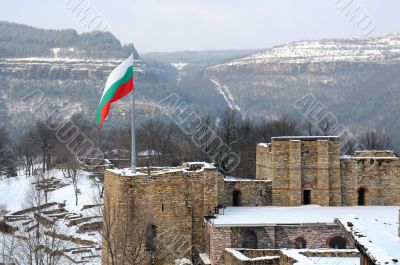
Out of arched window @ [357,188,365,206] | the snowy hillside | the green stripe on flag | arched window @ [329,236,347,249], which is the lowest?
the snowy hillside

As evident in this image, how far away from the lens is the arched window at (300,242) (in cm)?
3061

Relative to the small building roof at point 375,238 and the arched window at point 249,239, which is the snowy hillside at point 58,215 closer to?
the arched window at point 249,239

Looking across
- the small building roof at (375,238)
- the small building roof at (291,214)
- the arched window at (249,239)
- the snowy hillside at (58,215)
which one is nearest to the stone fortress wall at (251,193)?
the arched window at (249,239)

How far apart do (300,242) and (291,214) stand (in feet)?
7.23

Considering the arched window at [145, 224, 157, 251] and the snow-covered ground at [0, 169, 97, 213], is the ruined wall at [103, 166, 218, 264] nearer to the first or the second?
the arched window at [145, 224, 157, 251]

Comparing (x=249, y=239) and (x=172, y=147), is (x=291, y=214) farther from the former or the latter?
(x=172, y=147)

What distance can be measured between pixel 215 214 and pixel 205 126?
44.0 meters

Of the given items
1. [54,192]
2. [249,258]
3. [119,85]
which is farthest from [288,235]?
[54,192]

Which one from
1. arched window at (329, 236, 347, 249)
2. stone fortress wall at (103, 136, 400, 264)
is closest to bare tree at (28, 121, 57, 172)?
stone fortress wall at (103, 136, 400, 264)

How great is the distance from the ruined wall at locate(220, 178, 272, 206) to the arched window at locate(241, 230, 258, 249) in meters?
3.69

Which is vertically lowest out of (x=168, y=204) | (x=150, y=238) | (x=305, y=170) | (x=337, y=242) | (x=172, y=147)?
(x=337, y=242)

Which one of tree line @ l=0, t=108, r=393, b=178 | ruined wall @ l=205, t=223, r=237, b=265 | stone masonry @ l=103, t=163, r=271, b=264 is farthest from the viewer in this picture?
tree line @ l=0, t=108, r=393, b=178

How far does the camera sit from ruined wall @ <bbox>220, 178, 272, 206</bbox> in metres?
34.1

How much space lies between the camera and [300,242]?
3070cm
